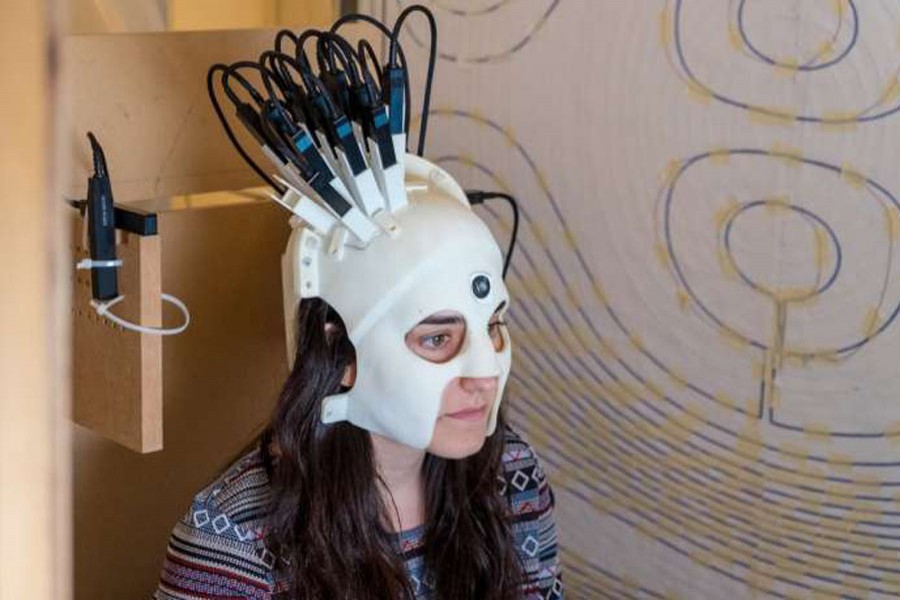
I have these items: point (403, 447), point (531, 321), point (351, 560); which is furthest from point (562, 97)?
point (351, 560)

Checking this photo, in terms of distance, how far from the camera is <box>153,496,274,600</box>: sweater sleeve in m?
1.27

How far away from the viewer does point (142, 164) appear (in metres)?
1.55

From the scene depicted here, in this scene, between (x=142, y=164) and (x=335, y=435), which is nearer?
(x=335, y=435)

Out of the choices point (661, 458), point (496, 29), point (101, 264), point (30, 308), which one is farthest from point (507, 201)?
point (30, 308)

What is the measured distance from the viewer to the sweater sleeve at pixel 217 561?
1267mm

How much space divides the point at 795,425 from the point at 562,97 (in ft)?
1.60

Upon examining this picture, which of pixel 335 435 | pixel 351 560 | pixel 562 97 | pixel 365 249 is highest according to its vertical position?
pixel 562 97

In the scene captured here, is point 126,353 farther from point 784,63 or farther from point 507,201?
point 784,63

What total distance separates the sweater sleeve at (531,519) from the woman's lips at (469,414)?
0.17 metres

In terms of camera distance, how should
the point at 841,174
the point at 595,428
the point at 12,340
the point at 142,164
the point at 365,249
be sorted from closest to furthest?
1. the point at 12,340
2. the point at 365,249
3. the point at 841,174
4. the point at 142,164
5. the point at 595,428

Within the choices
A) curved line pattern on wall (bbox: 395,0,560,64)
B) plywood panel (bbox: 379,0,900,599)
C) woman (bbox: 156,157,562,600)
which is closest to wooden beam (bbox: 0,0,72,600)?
woman (bbox: 156,157,562,600)

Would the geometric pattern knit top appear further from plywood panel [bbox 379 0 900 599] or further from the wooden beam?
the wooden beam

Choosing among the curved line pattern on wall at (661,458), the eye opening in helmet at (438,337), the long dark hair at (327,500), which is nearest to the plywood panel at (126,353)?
the long dark hair at (327,500)

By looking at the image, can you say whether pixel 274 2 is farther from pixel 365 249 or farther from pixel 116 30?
pixel 365 249
